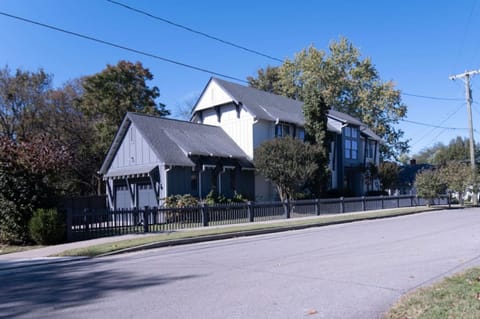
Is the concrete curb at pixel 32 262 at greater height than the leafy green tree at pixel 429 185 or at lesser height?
lesser

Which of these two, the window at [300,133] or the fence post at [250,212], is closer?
the fence post at [250,212]

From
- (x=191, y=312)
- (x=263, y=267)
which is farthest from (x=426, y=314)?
(x=263, y=267)

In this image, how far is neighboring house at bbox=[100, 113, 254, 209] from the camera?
78.8 feet

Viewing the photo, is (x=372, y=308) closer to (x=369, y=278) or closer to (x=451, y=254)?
(x=369, y=278)

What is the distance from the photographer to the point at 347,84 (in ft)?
172

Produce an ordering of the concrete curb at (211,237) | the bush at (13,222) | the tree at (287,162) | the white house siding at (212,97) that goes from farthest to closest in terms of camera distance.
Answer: the white house siding at (212,97)
the tree at (287,162)
the bush at (13,222)
the concrete curb at (211,237)

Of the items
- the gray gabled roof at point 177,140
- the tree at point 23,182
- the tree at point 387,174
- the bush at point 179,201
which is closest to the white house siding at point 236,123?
the gray gabled roof at point 177,140

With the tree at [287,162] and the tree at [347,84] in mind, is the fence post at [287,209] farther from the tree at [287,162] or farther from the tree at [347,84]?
the tree at [347,84]

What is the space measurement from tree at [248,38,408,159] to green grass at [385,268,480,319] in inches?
1813

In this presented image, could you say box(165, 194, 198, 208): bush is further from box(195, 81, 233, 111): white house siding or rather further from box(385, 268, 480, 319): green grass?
box(385, 268, 480, 319): green grass

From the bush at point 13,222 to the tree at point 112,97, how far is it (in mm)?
21070

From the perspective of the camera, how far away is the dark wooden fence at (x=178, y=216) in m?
15.7

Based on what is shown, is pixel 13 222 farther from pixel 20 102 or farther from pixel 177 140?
pixel 20 102

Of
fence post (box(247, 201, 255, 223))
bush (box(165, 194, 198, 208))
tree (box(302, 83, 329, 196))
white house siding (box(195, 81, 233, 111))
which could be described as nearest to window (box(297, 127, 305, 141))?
tree (box(302, 83, 329, 196))
